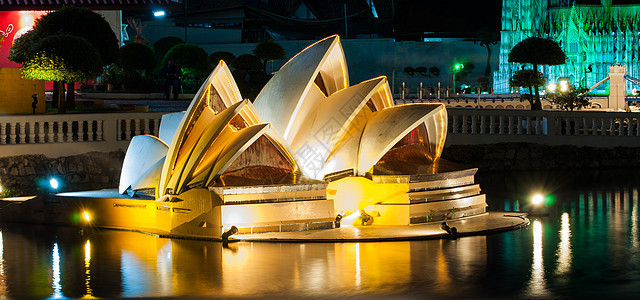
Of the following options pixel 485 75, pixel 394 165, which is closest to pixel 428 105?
pixel 394 165

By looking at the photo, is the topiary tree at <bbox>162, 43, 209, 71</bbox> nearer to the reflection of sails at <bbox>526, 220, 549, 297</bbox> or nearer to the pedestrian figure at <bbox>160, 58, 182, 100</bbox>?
the pedestrian figure at <bbox>160, 58, 182, 100</bbox>

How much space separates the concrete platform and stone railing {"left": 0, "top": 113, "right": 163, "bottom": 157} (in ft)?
30.3

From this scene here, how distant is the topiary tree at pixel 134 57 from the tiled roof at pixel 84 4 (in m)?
1.74

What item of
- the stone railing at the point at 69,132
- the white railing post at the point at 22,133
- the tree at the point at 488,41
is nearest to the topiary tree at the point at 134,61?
the stone railing at the point at 69,132

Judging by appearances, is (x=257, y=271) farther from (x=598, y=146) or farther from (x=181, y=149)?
(x=598, y=146)

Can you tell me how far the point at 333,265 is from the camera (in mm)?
10688

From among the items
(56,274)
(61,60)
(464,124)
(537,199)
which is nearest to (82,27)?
→ (61,60)

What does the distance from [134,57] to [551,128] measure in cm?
2039

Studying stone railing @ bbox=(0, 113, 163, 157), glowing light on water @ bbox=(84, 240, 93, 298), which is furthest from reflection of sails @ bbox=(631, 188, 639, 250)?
stone railing @ bbox=(0, 113, 163, 157)

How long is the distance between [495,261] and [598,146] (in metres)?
14.7

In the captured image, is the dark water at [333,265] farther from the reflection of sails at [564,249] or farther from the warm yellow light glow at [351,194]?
the warm yellow light glow at [351,194]

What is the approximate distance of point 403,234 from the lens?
12.7 meters

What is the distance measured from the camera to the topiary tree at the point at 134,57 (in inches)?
1519

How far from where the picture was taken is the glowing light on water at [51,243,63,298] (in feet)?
30.6
